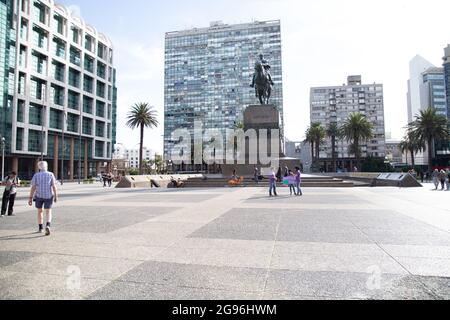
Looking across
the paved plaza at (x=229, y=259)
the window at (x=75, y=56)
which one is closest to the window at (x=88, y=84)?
the window at (x=75, y=56)

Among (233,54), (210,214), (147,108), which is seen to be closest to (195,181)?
(210,214)

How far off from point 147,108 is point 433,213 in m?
49.8

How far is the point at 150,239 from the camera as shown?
5.99 metres

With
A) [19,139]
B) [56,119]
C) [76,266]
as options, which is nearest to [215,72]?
[56,119]

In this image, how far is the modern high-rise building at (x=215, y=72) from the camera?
120312 millimetres

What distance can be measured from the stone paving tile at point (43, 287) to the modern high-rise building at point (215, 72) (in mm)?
113949

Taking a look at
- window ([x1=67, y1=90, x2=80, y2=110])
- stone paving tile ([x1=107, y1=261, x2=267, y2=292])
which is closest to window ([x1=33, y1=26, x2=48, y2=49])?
window ([x1=67, y1=90, x2=80, y2=110])

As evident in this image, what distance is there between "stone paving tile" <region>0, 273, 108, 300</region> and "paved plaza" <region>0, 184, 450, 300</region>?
0.04 feet

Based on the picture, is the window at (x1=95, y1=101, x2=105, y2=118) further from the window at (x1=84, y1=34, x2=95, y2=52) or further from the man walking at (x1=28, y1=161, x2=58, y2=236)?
the man walking at (x1=28, y1=161, x2=58, y2=236)

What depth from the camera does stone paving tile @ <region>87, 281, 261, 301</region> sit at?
322 centimetres

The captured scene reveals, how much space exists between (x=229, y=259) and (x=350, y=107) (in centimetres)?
12742

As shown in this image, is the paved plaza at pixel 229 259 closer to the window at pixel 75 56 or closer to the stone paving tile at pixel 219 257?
the stone paving tile at pixel 219 257

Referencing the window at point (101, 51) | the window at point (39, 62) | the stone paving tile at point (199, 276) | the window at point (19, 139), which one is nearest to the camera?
the stone paving tile at point (199, 276)

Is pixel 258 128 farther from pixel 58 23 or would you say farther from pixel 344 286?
pixel 58 23
